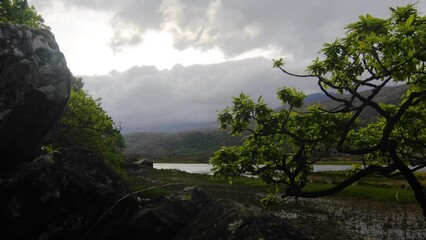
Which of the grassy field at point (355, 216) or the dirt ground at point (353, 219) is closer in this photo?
the dirt ground at point (353, 219)

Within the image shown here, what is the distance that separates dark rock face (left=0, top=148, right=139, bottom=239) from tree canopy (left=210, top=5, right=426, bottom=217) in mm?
8254

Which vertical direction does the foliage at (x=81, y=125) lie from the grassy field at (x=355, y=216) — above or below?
above

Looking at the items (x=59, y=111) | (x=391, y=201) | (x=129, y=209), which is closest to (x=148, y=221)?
(x=129, y=209)

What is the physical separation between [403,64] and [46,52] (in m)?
16.2

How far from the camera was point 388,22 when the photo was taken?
29.5 feet

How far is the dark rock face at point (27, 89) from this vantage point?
15.6 meters

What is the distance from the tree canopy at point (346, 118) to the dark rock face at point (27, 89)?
978 cm

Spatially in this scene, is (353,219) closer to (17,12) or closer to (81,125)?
(81,125)

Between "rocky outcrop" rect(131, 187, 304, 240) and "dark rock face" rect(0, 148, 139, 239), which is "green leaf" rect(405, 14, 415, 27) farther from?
"dark rock face" rect(0, 148, 139, 239)

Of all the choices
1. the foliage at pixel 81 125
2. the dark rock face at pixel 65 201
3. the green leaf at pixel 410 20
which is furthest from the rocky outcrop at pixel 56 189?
the foliage at pixel 81 125

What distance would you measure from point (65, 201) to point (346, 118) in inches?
509

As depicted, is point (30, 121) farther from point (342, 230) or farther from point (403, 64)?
point (342, 230)

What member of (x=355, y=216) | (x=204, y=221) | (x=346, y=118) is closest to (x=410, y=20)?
(x=346, y=118)

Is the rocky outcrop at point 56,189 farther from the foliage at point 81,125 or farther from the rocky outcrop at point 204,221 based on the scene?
the foliage at point 81,125
